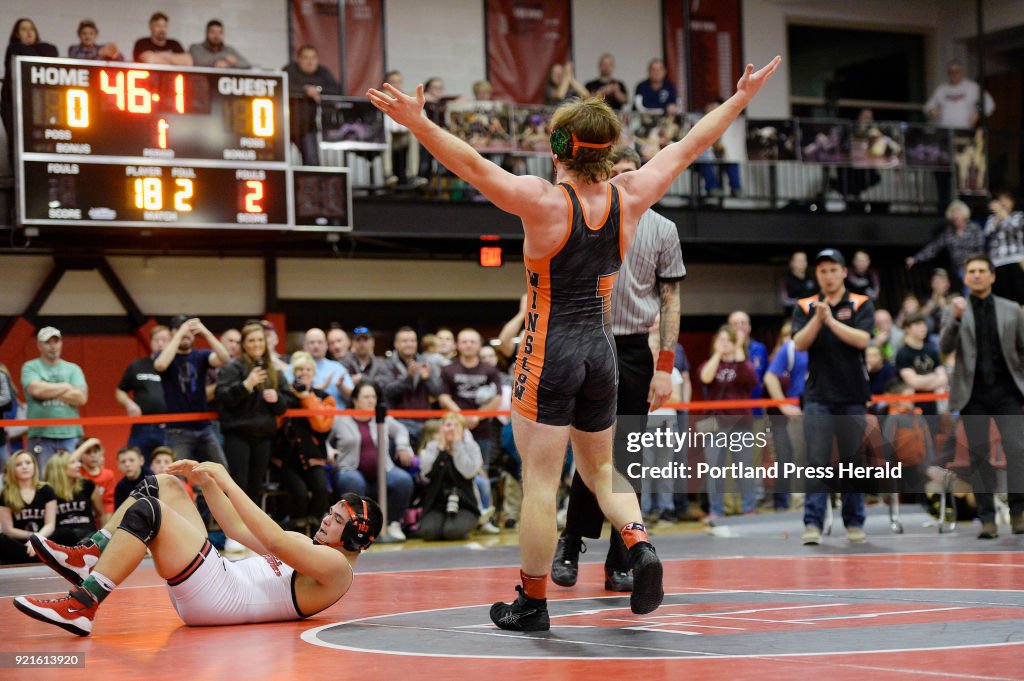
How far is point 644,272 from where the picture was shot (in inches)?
257

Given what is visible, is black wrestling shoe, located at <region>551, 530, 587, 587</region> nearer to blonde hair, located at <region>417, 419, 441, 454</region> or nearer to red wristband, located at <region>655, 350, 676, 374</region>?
red wristband, located at <region>655, 350, 676, 374</region>

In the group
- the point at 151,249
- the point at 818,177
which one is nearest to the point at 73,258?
the point at 151,249

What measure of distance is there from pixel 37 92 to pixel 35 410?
134 inches

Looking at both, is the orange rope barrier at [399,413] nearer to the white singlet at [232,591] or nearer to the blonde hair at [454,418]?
the blonde hair at [454,418]

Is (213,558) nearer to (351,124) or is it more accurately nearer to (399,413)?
(399,413)

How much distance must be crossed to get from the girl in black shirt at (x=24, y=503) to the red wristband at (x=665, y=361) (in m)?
5.27

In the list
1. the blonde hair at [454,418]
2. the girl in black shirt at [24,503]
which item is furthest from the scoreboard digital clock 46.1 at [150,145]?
the girl in black shirt at [24,503]

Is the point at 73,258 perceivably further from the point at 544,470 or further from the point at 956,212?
the point at 544,470

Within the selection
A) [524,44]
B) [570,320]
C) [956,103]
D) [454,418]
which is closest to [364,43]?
[524,44]

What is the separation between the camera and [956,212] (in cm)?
1700

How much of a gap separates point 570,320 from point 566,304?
0.06 metres

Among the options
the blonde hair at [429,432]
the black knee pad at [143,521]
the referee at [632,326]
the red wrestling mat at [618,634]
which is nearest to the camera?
the red wrestling mat at [618,634]

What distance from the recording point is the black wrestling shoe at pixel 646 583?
4820mm

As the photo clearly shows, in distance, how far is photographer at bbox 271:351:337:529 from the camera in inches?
420
